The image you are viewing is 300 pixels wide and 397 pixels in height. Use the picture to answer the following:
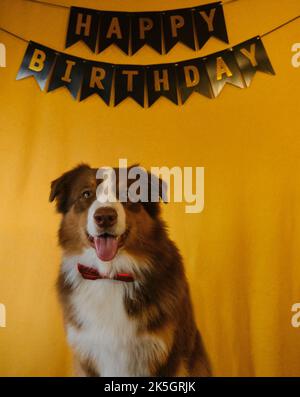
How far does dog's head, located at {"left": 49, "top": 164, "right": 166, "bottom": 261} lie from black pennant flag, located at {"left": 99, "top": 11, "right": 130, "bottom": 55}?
59cm

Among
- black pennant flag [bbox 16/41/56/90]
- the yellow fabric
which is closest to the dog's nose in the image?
the yellow fabric

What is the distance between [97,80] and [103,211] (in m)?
0.63

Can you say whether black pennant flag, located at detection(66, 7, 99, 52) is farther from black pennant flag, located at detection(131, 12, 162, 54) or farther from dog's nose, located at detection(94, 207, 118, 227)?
dog's nose, located at detection(94, 207, 118, 227)

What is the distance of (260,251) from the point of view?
70.2 inches

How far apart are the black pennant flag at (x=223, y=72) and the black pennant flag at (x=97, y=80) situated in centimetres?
46

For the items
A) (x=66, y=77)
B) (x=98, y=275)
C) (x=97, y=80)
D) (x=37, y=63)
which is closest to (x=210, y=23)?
(x=97, y=80)

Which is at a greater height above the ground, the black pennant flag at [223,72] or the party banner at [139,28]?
the party banner at [139,28]

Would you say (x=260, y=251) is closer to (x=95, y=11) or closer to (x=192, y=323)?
(x=192, y=323)

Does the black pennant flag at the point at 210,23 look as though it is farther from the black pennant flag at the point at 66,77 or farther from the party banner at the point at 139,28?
the black pennant flag at the point at 66,77

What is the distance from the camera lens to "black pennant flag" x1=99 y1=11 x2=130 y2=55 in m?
1.88

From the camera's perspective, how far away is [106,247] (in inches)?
65.1

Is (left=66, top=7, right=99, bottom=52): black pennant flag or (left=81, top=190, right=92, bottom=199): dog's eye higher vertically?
(left=66, top=7, right=99, bottom=52): black pennant flag

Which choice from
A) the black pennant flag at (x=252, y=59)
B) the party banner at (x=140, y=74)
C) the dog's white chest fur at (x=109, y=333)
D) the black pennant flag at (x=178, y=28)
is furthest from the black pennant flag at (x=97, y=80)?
the dog's white chest fur at (x=109, y=333)

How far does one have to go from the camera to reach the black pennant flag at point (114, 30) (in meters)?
1.88
